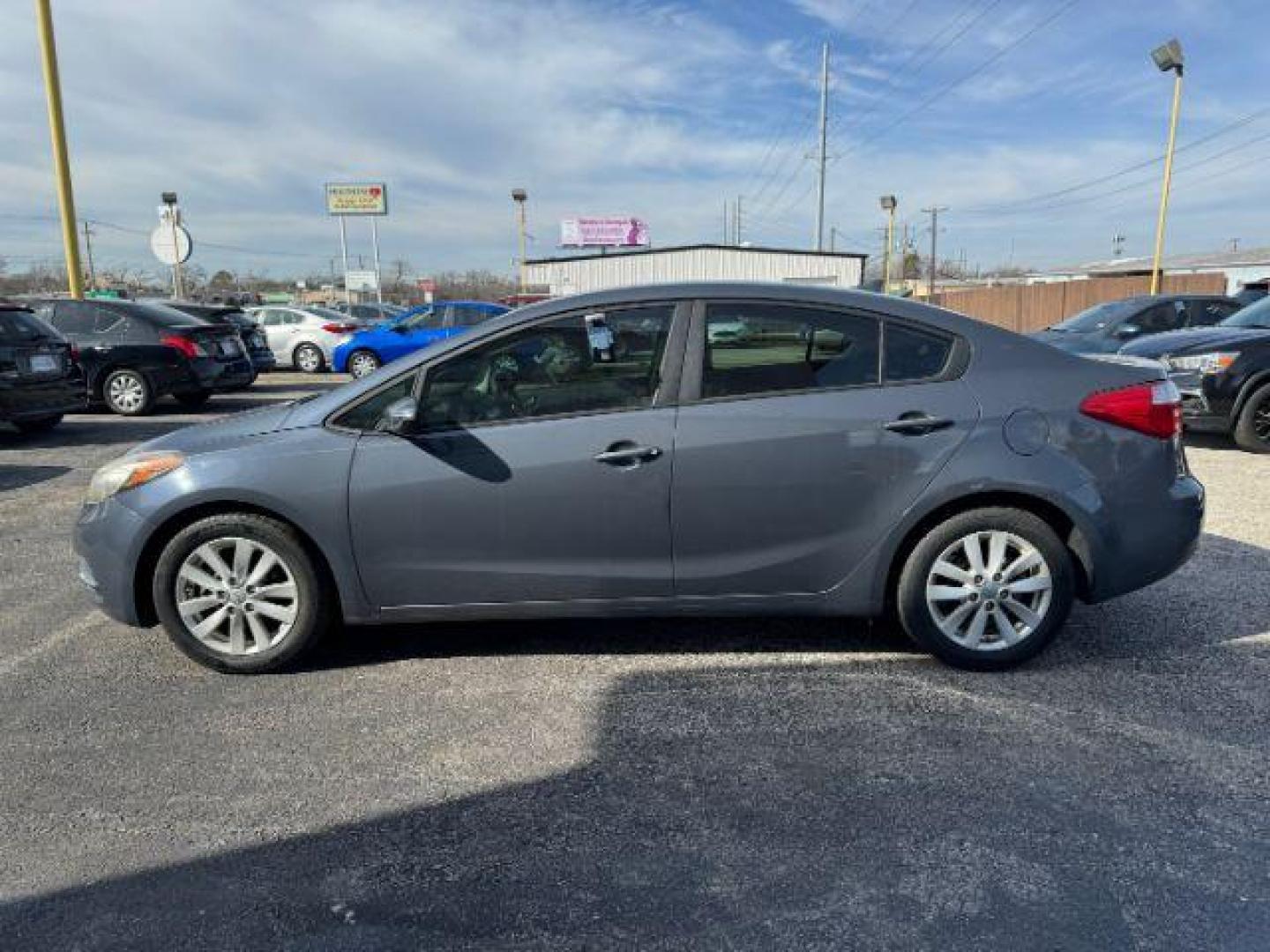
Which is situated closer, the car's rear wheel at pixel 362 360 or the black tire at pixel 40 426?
the black tire at pixel 40 426

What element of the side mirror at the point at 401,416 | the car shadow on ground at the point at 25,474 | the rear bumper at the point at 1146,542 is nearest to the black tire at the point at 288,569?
the side mirror at the point at 401,416

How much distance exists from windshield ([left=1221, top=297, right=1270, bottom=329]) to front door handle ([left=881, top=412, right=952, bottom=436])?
7042mm

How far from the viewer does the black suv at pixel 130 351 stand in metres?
10.9

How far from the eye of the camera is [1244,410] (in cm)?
789

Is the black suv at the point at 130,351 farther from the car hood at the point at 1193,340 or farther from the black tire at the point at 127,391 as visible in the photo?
the car hood at the point at 1193,340

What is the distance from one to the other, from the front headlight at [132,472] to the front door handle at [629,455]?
1.72 metres

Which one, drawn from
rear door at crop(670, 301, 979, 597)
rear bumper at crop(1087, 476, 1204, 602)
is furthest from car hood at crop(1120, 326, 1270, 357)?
rear door at crop(670, 301, 979, 597)

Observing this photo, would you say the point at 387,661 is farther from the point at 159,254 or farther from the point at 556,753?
the point at 159,254

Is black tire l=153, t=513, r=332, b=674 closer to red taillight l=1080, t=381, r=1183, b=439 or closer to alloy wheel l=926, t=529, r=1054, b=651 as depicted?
alloy wheel l=926, t=529, r=1054, b=651

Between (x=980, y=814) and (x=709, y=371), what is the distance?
1827 mm

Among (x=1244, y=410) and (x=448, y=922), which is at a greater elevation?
(x=1244, y=410)

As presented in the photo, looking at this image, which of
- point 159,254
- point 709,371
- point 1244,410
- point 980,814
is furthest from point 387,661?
point 159,254

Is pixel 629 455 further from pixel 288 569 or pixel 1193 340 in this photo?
pixel 1193 340

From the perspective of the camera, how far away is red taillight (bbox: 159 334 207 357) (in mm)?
11039
